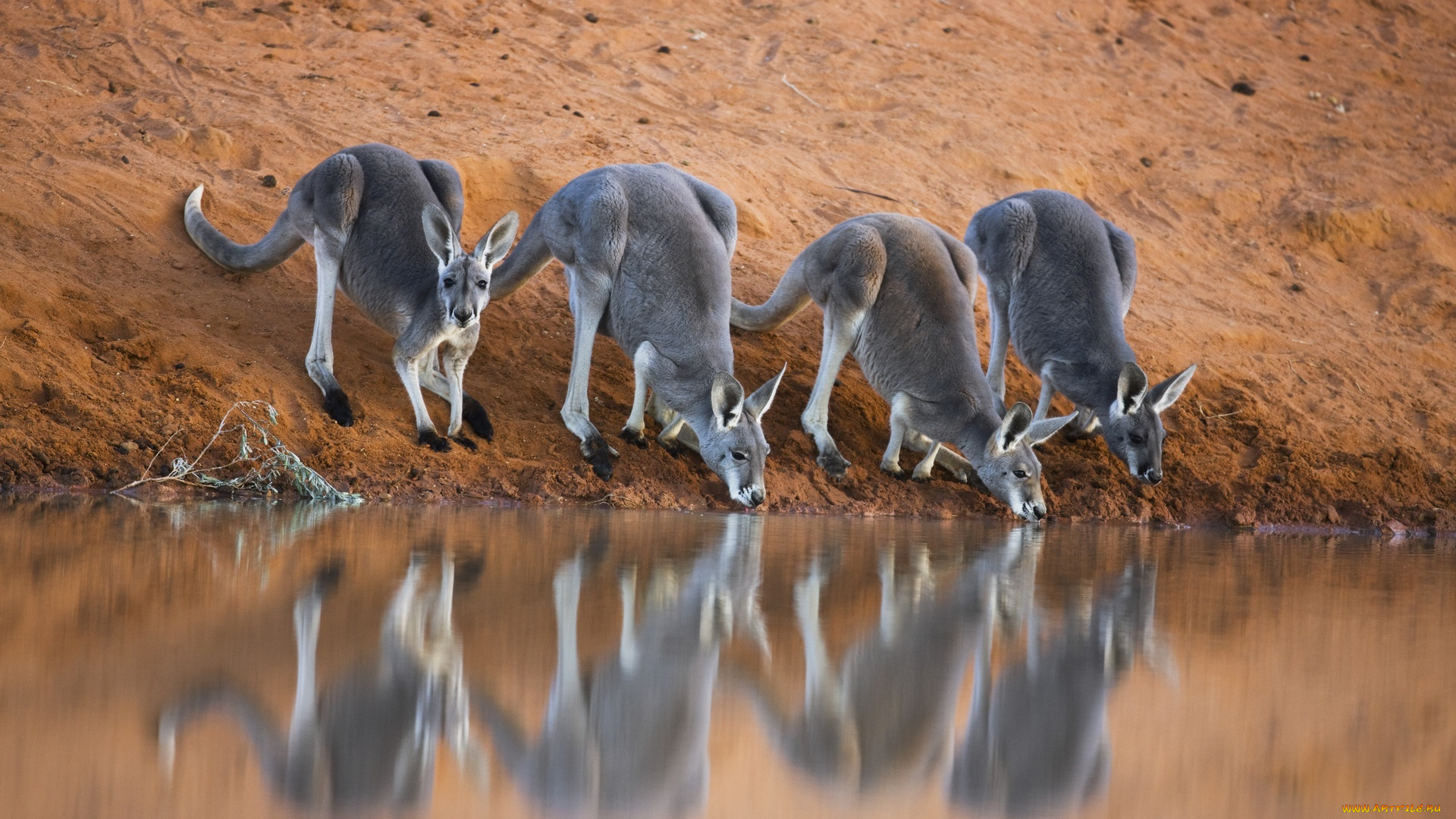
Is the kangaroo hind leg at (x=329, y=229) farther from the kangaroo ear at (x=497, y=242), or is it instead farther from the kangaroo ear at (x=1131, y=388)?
the kangaroo ear at (x=1131, y=388)

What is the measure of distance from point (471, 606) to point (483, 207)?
7.31 meters

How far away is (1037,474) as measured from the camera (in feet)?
28.6

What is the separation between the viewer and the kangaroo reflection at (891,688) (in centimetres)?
296

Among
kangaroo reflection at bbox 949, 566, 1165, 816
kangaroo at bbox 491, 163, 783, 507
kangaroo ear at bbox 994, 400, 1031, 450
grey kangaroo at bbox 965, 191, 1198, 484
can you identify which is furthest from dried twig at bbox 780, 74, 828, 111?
kangaroo reflection at bbox 949, 566, 1165, 816

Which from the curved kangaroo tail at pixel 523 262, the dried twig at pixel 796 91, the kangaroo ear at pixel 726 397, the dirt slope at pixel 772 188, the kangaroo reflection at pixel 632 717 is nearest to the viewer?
the kangaroo reflection at pixel 632 717

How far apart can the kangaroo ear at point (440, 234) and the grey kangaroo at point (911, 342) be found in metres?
2.57

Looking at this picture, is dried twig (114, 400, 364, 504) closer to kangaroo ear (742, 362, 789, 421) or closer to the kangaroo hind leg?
the kangaroo hind leg

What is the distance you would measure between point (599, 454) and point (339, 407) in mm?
1583

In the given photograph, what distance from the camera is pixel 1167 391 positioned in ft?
29.5

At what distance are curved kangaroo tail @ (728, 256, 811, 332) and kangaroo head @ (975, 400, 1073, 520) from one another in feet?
6.14

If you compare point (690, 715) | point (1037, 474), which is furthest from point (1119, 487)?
point (690, 715)

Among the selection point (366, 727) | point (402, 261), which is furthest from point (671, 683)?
point (402, 261)

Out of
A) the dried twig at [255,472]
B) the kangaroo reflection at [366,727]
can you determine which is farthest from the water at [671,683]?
the dried twig at [255,472]

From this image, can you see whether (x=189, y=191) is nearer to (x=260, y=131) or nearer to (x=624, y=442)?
(x=260, y=131)
